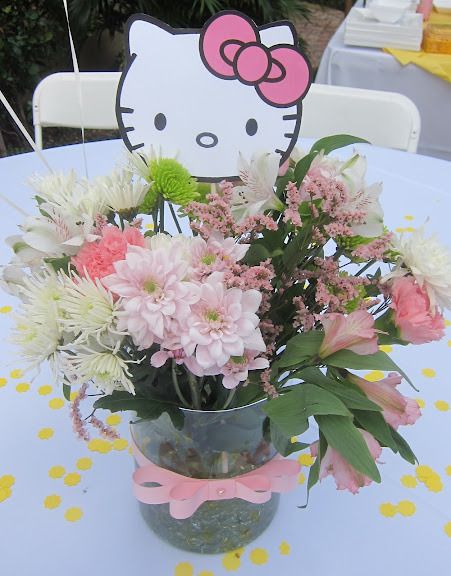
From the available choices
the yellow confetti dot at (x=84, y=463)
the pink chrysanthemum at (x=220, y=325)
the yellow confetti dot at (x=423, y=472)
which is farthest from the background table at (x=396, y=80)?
the pink chrysanthemum at (x=220, y=325)

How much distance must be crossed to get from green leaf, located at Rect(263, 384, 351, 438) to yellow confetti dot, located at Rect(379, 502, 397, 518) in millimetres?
276

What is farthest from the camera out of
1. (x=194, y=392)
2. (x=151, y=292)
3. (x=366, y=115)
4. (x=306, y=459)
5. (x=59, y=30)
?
(x=59, y=30)

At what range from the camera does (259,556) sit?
2.04 ft

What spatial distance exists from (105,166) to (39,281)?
0.76 meters

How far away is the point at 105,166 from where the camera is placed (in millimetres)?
1204

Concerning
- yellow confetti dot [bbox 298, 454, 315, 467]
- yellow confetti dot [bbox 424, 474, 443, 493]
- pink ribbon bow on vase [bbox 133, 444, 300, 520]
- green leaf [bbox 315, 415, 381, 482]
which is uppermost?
green leaf [bbox 315, 415, 381, 482]

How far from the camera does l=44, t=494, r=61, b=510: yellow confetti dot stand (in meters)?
0.66

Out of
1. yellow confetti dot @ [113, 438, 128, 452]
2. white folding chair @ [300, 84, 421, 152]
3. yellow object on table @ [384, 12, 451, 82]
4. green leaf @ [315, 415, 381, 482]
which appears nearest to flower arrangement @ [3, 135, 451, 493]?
green leaf @ [315, 415, 381, 482]

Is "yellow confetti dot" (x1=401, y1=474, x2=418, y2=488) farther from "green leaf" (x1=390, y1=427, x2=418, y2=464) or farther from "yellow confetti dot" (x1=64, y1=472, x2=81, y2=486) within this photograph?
"yellow confetti dot" (x1=64, y1=472, x2=81, y2=486)

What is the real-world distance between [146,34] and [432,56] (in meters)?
1.78

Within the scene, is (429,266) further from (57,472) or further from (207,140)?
(57,472)

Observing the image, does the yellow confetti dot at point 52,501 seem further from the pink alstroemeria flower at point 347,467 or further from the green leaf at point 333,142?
the green leaf at point 333,142

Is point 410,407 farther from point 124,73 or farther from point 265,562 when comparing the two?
point 124,73

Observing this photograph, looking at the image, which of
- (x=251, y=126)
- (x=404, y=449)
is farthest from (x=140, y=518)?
(x=251, y=126)
